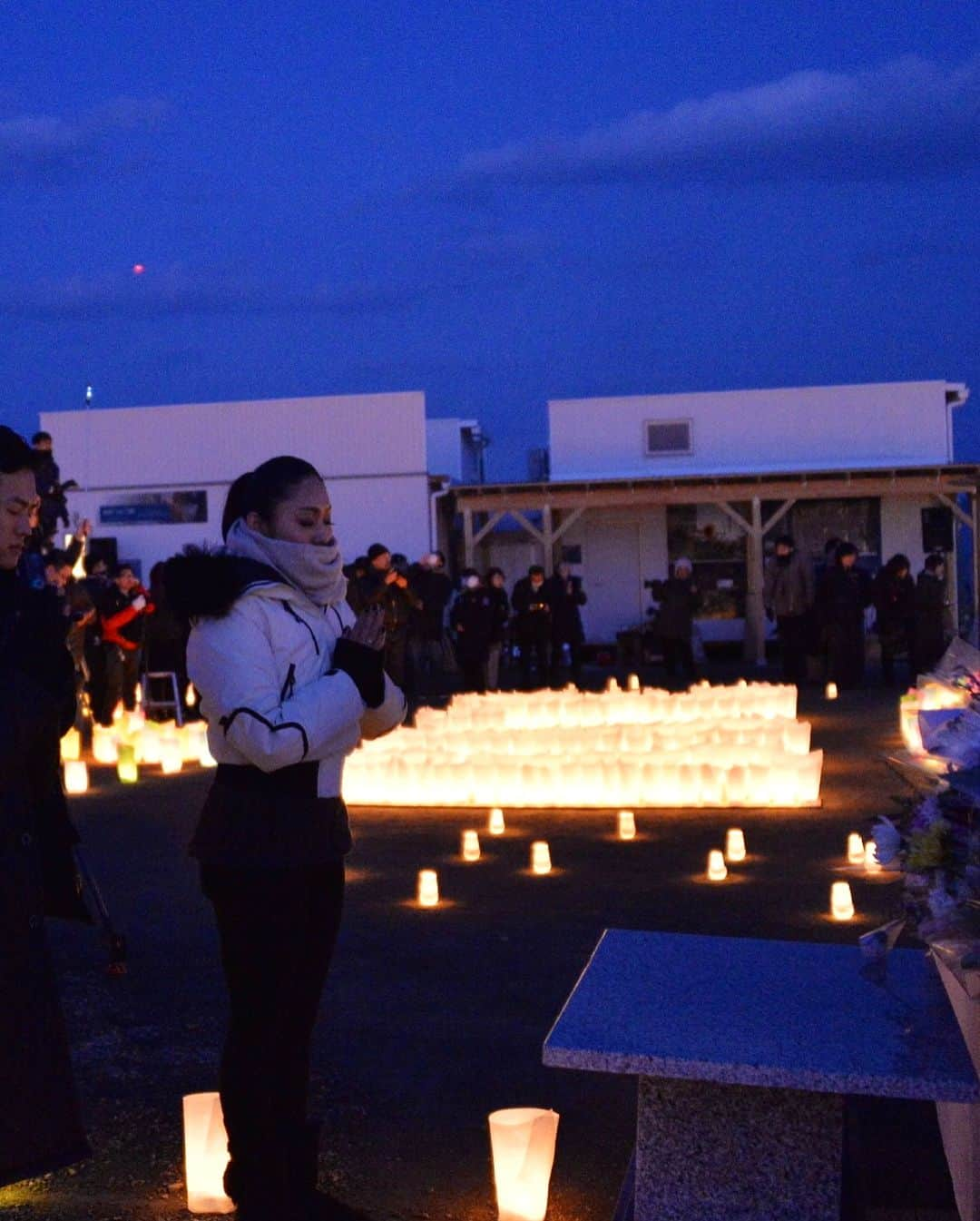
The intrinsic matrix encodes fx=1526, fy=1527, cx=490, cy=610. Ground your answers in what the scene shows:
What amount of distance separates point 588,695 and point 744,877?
815 cm

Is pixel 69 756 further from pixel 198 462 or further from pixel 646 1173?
pixel 198 462

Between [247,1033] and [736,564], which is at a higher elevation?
[736,564]

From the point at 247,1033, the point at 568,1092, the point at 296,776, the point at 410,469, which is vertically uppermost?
the point at 410,469

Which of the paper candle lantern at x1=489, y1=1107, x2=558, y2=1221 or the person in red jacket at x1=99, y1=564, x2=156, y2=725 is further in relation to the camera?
the person in red jacket at x1=99, y1=564, x2=156, y2=725

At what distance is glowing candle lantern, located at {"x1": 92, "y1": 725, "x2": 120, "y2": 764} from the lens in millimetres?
15477

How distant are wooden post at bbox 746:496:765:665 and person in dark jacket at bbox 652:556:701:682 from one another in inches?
204

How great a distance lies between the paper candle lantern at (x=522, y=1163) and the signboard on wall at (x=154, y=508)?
28.8 meters

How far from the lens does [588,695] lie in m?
17.0

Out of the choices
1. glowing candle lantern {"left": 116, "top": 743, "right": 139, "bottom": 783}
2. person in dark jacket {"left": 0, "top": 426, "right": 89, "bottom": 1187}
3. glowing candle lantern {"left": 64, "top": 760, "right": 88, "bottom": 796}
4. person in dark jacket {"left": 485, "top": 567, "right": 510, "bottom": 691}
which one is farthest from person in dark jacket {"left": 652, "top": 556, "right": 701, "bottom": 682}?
person in dark jacket {"left": 0, "top": 426, "right": 89, "bottom": 1187}

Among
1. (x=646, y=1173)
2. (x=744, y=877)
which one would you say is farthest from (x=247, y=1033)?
(x=744, y=877)

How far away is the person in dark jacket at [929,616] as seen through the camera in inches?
810

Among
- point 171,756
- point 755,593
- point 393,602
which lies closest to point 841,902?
point 171,756

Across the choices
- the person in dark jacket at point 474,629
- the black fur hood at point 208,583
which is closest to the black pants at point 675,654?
the person in dark jacket at point 474,629

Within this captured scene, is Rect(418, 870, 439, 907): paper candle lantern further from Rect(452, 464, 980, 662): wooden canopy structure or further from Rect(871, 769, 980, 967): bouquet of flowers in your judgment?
Rect(452, 464, 980, 662): wooden canopy structure
